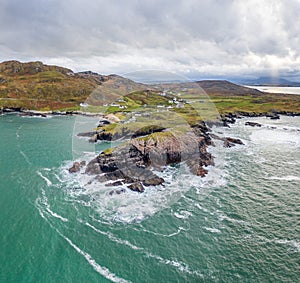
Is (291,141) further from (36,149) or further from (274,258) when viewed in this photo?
(36,149)

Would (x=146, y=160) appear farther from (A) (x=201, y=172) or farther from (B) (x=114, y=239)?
(B) (x=114, y=239)

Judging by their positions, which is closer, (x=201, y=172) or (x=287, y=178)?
(x=287, y=178)

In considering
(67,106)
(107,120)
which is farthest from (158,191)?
(67,106)

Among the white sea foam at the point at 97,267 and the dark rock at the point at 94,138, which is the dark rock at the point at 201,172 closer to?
the white sea foam at the point at 97,267

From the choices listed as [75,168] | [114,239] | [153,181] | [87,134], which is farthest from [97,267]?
[87,134]

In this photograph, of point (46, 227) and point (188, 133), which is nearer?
point (46, 227)

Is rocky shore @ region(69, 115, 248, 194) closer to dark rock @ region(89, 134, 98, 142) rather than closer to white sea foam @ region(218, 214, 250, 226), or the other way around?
white sea foam @ region(218, 214, 250, 226)

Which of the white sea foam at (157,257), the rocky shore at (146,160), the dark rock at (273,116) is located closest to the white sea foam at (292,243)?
the white sea foam at (157,257)

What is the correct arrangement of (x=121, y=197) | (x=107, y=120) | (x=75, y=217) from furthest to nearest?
(x=107, y=120) < (x=121, y=197) < (x=75, y=217)
